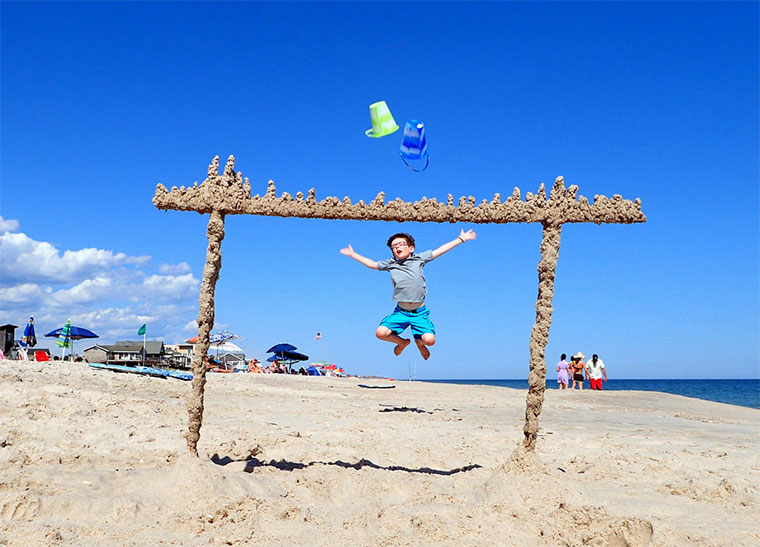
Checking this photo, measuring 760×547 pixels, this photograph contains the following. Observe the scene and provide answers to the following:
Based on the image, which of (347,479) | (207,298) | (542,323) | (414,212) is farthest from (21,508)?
(542,323)

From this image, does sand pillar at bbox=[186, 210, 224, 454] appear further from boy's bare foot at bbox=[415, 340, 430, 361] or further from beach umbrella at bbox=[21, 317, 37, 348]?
beach umbrella at bbox=[21, 317, 37, 348]

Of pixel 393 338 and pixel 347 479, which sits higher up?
pixel 393 338

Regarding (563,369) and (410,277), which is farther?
(563,369)

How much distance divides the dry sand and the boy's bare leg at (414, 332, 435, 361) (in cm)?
128

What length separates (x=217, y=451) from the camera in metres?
Result: 6.52

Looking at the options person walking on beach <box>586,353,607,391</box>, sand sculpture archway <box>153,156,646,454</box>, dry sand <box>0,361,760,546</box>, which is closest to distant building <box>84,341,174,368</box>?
dry sand <box>0,361,760,546</box>

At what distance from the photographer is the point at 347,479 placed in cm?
560

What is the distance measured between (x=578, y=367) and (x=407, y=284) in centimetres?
1595

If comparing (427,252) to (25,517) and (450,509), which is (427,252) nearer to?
(450,509)

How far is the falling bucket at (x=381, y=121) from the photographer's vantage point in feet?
17.9

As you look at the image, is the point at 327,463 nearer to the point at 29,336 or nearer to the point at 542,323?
the point at 542,323

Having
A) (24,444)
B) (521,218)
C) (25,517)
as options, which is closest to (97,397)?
(24,444)

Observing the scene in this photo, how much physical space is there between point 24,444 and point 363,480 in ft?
11.9

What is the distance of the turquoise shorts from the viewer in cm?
596
